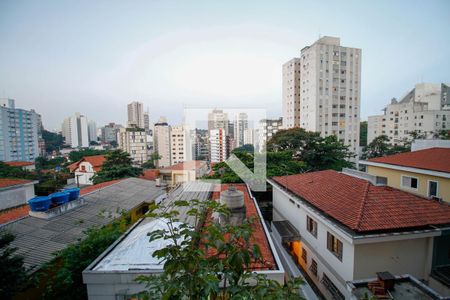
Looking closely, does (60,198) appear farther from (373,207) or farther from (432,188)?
(432,188)

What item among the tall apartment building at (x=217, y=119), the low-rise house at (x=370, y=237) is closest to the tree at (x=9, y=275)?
the low-rise house at (x=370, y=237)

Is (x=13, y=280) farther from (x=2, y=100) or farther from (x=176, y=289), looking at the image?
(x=2, y=100)

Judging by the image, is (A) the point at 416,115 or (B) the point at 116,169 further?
(A) the point at 416,115

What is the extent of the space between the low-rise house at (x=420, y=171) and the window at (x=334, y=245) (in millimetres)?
4988

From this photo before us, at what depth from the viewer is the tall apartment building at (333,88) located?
33.1 metres

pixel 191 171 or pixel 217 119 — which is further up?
pixel 217 119

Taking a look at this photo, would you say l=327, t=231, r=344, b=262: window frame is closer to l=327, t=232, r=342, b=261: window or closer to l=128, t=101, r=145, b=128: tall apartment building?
l=327, t=232, r=342, b=261: window

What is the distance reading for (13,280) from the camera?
12.8 ft

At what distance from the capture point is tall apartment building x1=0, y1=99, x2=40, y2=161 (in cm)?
4125

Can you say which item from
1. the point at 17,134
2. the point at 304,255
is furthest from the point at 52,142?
the point at 304,255

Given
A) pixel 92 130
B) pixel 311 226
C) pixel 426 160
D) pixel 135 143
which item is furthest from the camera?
pixel 92 130

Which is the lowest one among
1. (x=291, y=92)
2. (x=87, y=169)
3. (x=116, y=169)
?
(x=87, y=169)

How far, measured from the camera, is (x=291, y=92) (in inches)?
1560

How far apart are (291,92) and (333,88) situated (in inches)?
305
